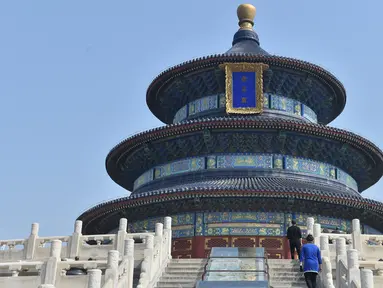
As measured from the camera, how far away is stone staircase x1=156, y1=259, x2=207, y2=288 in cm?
1747

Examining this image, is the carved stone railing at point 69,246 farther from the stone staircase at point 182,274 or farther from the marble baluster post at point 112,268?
the marble baluster post at point 112,268

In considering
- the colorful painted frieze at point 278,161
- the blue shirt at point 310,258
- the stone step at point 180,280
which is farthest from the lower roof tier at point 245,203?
the blue shirt at point 310,258

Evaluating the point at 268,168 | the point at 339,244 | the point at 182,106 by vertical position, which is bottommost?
the point at 339,244

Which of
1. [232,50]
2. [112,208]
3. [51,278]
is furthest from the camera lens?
[232,50]

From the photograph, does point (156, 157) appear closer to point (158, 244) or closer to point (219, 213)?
point (219, 213)

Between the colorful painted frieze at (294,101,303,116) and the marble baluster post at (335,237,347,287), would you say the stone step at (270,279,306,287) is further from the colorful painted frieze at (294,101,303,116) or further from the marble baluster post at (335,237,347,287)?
the colorful painted frieze at (294,101,303,116)

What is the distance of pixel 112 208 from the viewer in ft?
101

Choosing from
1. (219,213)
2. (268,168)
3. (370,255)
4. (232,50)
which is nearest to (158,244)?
(370,255)

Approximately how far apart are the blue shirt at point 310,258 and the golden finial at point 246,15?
88.9 feet

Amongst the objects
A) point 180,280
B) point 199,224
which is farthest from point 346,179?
point 180,280

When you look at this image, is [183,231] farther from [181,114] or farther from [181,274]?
[181,274]

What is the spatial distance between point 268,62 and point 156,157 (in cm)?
764

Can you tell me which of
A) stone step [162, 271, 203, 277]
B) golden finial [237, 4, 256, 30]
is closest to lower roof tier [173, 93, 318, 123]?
golden finial [237, 4, 256, 30]

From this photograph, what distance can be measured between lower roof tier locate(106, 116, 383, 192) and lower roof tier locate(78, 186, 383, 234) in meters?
2.81
